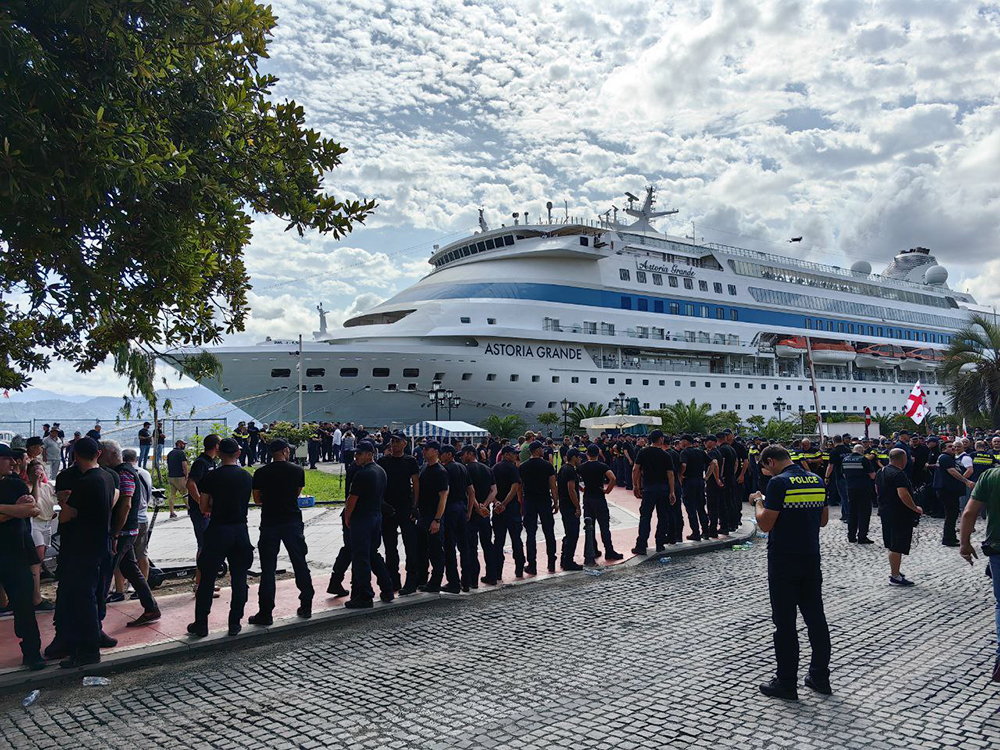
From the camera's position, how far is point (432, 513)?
7.43 meters

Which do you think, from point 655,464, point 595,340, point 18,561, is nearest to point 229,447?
point 18,561

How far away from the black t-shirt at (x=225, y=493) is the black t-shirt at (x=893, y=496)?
23.0ft

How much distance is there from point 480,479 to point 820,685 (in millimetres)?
4328

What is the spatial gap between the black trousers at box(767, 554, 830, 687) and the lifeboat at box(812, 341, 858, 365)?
44.0 metres

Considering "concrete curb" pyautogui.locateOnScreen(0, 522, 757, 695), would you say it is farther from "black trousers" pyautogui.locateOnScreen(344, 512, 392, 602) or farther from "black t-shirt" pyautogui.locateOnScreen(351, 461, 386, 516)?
"black t-shirt" pyautogui.locateOnScreen(351, 461, 386, 516)

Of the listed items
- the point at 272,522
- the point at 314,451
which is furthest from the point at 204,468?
the point at 314,451

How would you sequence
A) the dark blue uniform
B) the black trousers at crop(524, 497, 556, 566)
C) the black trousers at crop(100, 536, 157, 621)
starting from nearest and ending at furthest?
the dark blue uniform < the black trousers at crop(100, 536, 157, 621) < the black trousers at crop(524, 497, 556, 566)

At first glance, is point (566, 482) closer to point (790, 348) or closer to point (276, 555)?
point (276, 555)

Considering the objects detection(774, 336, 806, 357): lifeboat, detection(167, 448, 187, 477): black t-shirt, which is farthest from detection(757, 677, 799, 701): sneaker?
detection(774, 336, 806, 357): lifeboat

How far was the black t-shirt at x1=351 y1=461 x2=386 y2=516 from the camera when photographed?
6836mm

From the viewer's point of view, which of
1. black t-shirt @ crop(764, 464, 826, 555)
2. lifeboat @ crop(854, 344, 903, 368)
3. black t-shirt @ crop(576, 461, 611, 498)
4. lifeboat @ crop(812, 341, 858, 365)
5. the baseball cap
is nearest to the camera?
black t-shirt @ crop(764, 464, 826, 555)

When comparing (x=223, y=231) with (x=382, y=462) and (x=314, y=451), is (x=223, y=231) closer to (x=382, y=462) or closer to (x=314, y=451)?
(x=382, y=462)

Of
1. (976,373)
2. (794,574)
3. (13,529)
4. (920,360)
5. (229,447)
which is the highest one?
(920,360)

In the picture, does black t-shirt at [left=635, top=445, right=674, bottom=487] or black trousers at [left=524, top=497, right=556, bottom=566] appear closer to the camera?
black trousers at [left=524, top=497, right=556, bottom=566]
